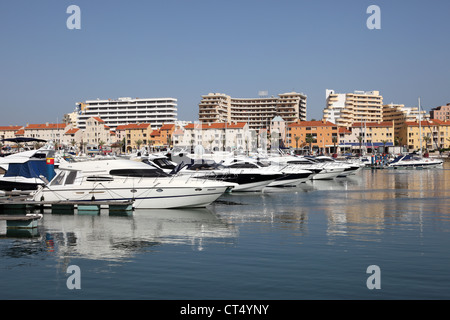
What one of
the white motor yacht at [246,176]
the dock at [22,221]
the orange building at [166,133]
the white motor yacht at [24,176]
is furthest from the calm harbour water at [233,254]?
the orange building at [166,133]

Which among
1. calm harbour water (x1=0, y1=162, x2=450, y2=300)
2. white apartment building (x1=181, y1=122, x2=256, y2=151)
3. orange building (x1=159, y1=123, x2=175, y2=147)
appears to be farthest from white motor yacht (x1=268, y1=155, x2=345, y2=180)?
orange building (x1=159, y1=123, x2=175, y2=147)

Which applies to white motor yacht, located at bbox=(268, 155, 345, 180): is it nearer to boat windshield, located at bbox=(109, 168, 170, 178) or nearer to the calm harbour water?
the calm harbour water

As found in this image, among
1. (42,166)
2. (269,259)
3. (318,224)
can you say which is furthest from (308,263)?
(42,166)

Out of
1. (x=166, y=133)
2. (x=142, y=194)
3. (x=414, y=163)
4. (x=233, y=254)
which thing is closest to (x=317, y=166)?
(x=142, y=194)

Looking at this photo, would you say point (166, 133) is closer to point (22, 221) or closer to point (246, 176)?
point (246, 176)

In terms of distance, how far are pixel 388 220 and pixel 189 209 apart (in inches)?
395

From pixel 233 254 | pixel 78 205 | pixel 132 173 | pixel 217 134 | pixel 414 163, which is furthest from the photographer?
pixel 217 134

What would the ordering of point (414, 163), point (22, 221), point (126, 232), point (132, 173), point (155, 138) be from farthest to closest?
point (155, 138) < point (414, 163) < point (132, 173) < point (22, 221) < point (126, 232)

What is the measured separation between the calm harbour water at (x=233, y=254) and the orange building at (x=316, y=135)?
5612 inches

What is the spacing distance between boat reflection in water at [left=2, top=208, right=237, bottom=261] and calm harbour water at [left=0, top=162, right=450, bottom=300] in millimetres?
42

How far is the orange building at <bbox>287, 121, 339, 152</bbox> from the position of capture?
170375 millimetres

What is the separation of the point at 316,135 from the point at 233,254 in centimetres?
15778

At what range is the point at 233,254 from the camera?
1753 cm

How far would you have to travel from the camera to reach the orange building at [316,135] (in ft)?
559
